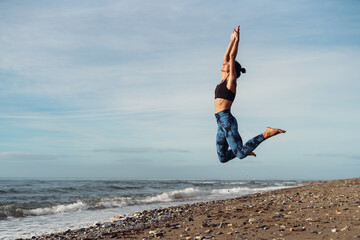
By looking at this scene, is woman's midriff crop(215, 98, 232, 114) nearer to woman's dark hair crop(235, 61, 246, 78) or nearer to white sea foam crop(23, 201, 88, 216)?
woman's dark hair crop(235, 61, 246, 78)

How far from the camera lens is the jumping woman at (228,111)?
8055 millimetres

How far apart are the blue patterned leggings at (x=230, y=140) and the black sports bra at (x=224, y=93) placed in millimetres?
372

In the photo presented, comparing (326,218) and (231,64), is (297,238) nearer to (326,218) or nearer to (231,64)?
(326,218)

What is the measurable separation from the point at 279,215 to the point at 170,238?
3268 mm

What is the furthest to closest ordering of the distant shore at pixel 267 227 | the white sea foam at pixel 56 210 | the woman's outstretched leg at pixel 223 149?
the white sea foam at pixel 56 210 → the woman's outstretched leg at pixel 223 149 → the distant shore at pixel 267 227

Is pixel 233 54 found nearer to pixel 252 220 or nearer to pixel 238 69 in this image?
pixel 238 69

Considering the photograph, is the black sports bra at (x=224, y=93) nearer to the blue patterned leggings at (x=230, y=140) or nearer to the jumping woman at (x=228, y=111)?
the jumping woman at (x=228, y=111)

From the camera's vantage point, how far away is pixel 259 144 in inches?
316

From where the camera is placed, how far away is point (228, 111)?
841 cm

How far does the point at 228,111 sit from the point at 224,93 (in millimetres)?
484

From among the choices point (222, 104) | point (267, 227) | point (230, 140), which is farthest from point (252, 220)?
point (222, 104)

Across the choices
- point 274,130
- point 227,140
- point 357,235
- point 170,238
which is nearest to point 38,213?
point 170,238

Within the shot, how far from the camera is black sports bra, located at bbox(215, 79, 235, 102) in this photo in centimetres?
829

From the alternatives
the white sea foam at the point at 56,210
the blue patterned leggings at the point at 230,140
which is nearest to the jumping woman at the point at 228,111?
the blue patterned leggings at the point at 230,140
